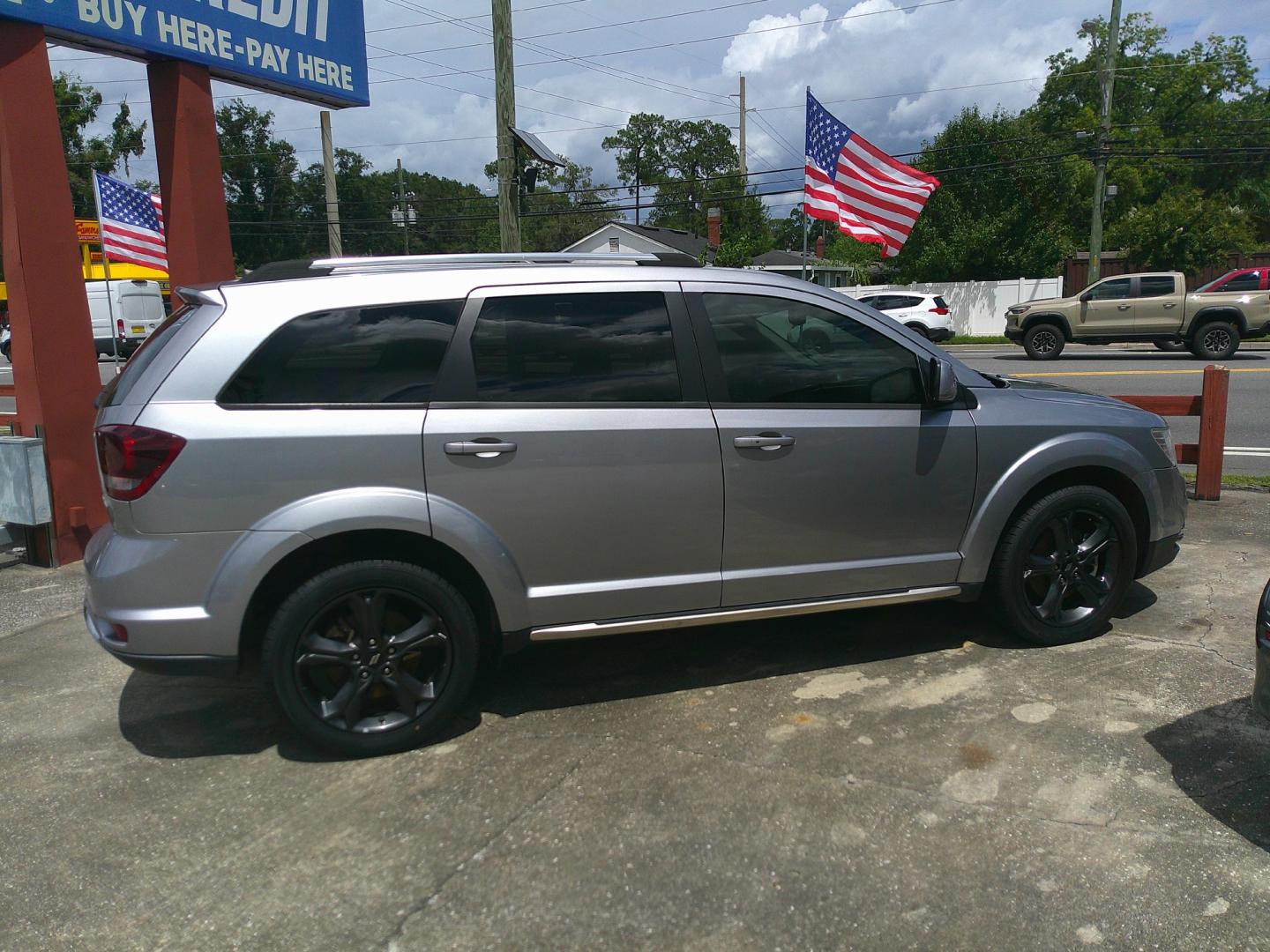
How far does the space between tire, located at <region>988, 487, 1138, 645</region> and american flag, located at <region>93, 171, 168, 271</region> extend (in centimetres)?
1091

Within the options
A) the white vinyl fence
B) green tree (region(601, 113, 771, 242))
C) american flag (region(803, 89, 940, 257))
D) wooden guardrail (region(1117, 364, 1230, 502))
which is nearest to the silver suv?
wooden guardrail (region(1117, 364, 1230, 502))

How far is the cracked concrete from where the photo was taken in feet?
8.63

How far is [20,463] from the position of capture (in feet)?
19.0

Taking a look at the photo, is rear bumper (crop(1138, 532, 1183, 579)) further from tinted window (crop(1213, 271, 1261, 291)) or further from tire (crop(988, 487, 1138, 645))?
tinted window (crop(1213, 271, 1261, 291))

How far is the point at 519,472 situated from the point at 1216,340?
20.1 m

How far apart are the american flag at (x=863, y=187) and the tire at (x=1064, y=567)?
6391 millimetres

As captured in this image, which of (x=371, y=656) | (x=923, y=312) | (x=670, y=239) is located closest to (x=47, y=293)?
(x=371, y=656)

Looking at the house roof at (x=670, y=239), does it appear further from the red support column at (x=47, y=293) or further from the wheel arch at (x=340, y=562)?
the wheel arch at (x=340, y=562)

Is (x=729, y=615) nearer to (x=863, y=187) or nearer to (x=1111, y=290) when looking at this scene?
(x=863, y=187)

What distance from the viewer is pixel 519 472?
3527 millimetres

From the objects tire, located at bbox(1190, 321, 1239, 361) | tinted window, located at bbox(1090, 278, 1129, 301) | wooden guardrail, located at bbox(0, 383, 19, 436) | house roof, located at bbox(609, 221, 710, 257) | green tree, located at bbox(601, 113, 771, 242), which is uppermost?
green tree, located at bbox(601, 113, 771, 242)

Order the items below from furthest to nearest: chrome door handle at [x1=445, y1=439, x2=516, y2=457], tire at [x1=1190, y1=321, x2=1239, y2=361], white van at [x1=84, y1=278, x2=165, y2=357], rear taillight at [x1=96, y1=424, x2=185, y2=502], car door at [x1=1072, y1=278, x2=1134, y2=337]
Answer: white van at [x1=84, y1=278, x2=165, y2=357], car door at [x1=1072, y1=278, x2=1134, y2=337], tire at [x1=1190, y1=321, x2=1239, y2=361], chrome door handle at [x1=445, y1=439, x2=516, y2=457], rear taillight at [x1=96, y1=424, x2=185, y2=502]

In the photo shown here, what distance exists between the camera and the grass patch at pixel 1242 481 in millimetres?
7520

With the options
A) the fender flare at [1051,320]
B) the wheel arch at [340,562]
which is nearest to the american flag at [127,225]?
the wheel arch at [340,562]
